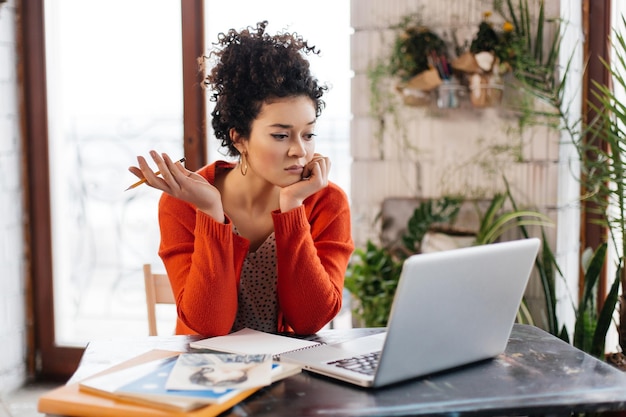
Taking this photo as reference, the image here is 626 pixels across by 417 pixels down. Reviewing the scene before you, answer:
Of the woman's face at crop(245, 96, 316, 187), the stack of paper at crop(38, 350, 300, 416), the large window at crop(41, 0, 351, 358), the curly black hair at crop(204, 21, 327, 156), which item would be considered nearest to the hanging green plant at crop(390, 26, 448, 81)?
the large window at crop(41, 0, 351, 358)

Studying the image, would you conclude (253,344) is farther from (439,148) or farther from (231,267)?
(439,148)

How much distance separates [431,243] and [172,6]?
1520 mm

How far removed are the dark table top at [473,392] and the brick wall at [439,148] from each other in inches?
55.0

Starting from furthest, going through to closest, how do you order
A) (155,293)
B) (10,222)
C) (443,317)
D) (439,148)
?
(10,222), (439,148), (155,293), (443,317)

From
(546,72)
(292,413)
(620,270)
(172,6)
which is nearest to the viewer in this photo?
(292,413)

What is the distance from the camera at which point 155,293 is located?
2.06m

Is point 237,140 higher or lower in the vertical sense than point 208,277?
higher

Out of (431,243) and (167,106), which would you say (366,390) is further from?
(167,106)

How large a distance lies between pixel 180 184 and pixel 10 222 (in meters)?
1.93

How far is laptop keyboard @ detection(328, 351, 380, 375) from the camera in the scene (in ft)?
4.06

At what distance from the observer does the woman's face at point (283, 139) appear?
176cm

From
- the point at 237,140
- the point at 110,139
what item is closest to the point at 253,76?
the point at 237,140

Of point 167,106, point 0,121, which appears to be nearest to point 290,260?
point 167,106

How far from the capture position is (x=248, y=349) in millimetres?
1390
